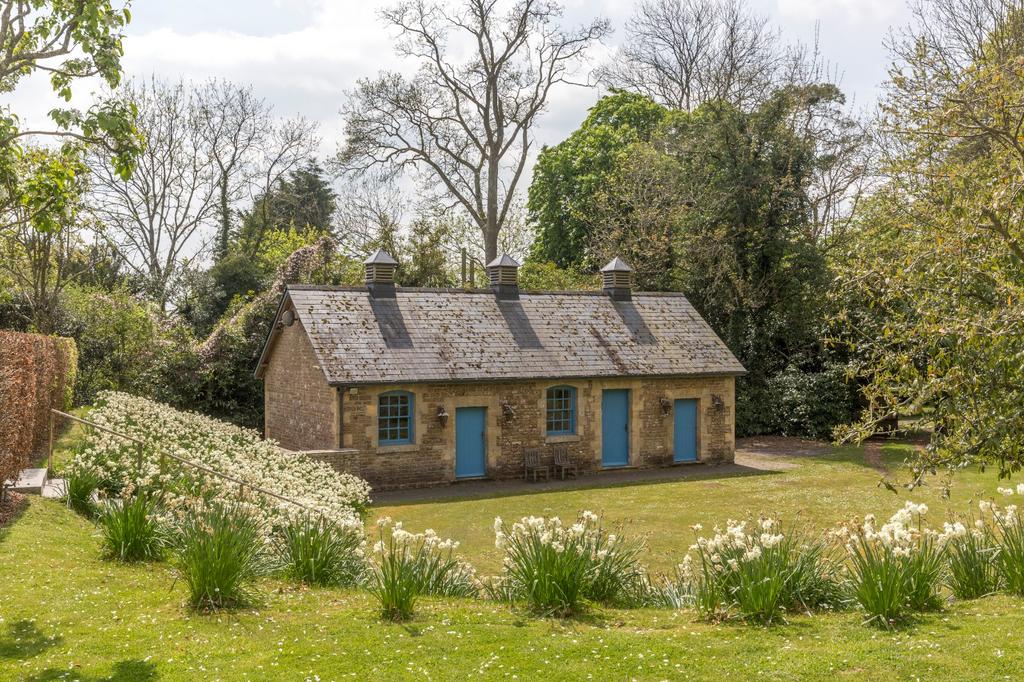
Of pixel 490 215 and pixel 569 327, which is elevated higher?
pixel 490 215

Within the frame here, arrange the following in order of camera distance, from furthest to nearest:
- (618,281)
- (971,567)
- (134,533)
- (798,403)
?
(798,403)
(618,281)
(134,533)
(971,567)

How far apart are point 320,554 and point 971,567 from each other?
7160mm

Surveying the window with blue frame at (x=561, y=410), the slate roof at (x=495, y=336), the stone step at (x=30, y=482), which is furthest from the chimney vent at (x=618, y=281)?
the stone step at (x=30, y=482)

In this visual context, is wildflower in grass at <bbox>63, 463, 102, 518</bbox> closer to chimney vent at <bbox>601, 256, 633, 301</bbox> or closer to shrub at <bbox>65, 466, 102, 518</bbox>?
shrub at <bbox>65, 466, 102, 518</bbox>

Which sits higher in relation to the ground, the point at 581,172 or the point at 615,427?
the point at 581,172

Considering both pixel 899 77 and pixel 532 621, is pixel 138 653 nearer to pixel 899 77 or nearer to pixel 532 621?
pixel 532 621

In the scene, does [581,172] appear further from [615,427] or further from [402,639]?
[402,639]

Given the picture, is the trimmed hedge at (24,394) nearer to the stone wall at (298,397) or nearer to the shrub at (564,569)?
the stone wall at (298,397)

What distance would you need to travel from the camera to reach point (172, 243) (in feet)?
125

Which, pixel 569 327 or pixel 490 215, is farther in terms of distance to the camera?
pixel 490 215

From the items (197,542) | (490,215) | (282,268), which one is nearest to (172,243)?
(282,268)

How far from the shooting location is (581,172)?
39.7 meters

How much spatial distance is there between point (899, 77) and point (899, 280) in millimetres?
2860

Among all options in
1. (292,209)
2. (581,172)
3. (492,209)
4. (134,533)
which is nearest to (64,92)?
(134,533)
